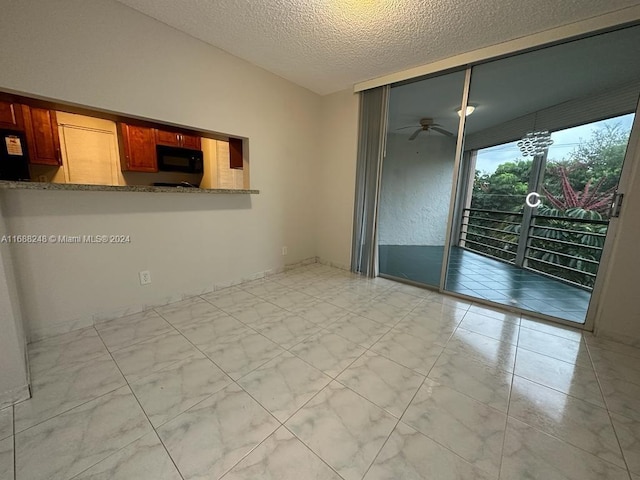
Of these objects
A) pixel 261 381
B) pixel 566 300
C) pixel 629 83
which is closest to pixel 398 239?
pixel 566 300

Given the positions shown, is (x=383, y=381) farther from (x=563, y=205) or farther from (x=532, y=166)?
(x=532, y=166)

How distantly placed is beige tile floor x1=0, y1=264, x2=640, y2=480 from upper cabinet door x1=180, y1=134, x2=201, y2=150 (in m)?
2.70

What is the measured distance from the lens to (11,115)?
105 inches

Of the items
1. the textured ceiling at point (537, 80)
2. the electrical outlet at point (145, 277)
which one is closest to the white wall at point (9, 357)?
the electrical outlet at point (145, 277)

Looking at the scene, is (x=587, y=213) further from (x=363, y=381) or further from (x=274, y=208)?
(x=274, y=208)

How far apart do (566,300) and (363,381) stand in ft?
9.16

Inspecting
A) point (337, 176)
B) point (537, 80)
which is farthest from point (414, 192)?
point (537, 80)

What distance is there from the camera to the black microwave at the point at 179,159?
11.7 feet

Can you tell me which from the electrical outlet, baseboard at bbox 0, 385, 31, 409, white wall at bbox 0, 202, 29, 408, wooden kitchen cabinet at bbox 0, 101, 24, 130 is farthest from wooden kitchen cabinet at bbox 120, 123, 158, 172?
baseboard at bbox 0, 385, 31, 409

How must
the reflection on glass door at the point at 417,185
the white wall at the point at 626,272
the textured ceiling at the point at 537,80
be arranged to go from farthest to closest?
1. the reflection on glass door at the point at 417,185
2. the textured ceiling at the point at 537,80
3. the white wall at the point at 626,272

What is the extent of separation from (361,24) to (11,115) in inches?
147

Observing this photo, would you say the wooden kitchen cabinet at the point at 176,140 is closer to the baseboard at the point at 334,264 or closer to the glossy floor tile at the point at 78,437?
the baseboard at the point at 334,264

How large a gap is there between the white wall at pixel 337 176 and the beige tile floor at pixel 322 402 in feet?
5.45

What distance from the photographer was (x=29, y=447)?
1068mm
